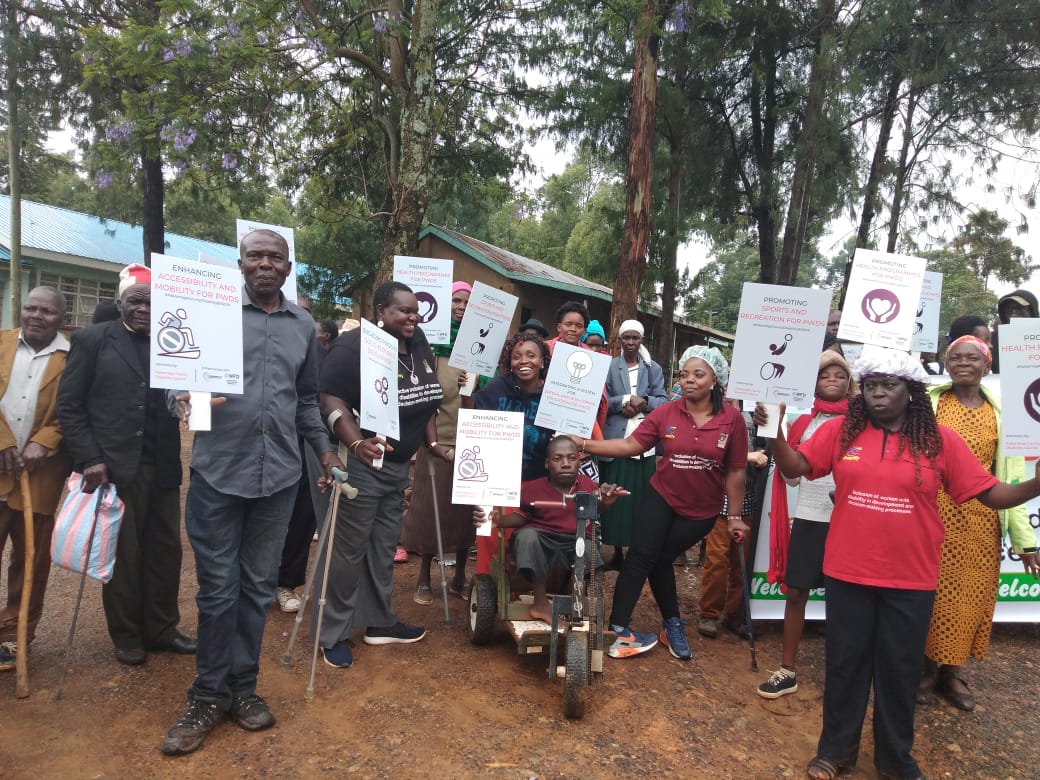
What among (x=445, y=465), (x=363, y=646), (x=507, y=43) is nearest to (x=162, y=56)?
(x=507, y=43)

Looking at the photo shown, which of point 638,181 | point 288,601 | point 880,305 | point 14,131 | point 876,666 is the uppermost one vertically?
point 14,131

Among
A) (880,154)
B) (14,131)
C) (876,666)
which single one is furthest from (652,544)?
(14,131)

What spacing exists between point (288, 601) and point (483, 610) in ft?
5.16

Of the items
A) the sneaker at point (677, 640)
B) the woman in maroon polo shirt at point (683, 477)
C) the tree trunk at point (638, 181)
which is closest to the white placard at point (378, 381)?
the woman in maroon polo shirt at point (683, 477)

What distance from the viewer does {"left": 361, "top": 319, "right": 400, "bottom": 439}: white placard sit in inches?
151

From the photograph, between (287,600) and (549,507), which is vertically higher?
(549,507)

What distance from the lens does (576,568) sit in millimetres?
3809

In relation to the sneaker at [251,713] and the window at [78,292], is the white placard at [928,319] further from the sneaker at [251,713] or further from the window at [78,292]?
the window at [78,292]

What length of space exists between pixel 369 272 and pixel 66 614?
11230 mm

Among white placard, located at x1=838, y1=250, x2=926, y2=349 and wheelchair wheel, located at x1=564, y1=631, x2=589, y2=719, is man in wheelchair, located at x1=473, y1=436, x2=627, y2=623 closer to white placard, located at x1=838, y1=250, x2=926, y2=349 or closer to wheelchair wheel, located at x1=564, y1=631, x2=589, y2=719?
wheelchair wheel, located at x1=564, y1=631, x2=589, y2=719

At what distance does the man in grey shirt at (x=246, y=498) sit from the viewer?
322cm

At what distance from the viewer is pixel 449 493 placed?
5.35 meters

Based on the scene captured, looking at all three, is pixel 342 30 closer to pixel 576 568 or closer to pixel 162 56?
pixel 162 56

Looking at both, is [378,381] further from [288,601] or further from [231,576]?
[288,601]
